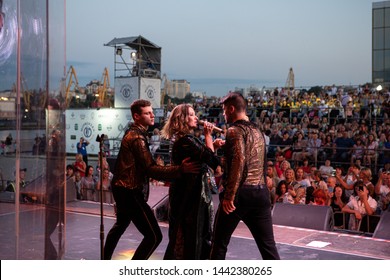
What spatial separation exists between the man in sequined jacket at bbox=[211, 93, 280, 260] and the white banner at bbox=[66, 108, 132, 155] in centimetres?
1521

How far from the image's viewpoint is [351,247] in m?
6.20

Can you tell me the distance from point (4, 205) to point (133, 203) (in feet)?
3.89

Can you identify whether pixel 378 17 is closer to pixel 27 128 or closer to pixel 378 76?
pixel 378 76

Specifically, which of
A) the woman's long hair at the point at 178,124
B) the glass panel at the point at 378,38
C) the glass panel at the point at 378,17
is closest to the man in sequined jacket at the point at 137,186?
the woman's long hair at the point at 178,124

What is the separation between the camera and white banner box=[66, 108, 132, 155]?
19.8 metres

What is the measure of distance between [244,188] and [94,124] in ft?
56.6

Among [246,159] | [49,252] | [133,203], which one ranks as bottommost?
[49,252]

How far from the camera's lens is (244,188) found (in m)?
4.21

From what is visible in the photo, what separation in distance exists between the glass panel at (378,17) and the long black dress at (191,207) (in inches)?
1058

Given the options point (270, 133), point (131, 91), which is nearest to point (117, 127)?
point (131, 91)

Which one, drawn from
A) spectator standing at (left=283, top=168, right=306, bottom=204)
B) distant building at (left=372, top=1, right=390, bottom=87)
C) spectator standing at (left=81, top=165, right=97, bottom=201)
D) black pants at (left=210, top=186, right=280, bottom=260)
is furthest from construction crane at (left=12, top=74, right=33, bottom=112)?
distant building at (left=372, top=1, right=390, bottom=87)

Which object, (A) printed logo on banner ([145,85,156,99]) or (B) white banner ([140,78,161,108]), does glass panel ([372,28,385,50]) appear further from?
(A) printed logo on banner ([145,85,156,99])

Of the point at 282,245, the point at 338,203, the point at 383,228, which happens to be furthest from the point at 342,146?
Result: the point at 282,245
